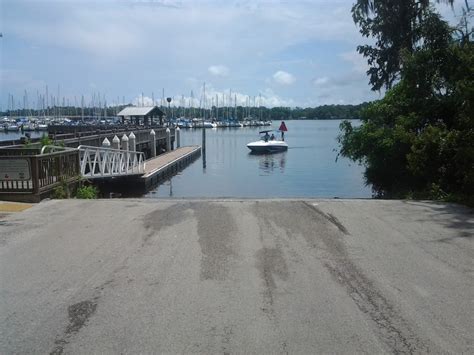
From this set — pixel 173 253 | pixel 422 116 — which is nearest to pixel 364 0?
pixel 422 116

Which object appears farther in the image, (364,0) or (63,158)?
(364,0)

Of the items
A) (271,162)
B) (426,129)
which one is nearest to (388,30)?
(426,129)

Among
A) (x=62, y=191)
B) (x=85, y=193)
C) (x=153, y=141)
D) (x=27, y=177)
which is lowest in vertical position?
(x=153, y=141)

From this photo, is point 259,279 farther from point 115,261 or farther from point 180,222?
point 180,222

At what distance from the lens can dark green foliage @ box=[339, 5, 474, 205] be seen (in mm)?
12359

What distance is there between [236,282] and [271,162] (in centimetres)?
A: 4554

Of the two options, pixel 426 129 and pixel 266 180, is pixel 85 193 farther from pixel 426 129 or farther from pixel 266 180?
pixel 266 180

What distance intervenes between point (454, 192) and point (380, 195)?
23.0ft

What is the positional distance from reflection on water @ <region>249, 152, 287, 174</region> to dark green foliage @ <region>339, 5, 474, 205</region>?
21.8m

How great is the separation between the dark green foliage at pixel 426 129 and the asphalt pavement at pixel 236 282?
319 cm

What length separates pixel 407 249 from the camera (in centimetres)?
738

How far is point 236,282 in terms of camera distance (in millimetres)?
5926

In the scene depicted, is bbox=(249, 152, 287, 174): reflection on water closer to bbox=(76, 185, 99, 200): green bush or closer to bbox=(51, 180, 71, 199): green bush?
bbox=(76, 185, 99, 200): green bush

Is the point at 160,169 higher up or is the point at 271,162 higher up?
the point at 160,169
